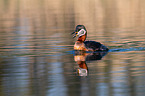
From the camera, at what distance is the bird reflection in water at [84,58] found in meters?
12.7

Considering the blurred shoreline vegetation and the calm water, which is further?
the blurred shoreline vegetation

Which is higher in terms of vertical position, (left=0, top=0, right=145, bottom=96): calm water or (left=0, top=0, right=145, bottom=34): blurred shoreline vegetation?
(left=0, top=0, right=145, bottom=34): blurred shoreline vegetation

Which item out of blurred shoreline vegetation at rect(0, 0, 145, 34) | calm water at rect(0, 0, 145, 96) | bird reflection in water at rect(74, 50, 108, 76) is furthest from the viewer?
blurred shoreline vegetation at rect(0, 0, 145, 34)

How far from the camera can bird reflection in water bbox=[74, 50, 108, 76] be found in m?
12.7

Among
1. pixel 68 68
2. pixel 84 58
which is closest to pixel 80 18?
pixel 84 58

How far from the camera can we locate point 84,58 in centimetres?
1542

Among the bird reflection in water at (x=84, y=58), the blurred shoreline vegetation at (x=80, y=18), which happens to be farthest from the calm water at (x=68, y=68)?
the blurred shoreline vegetation at (x=80, y=18)

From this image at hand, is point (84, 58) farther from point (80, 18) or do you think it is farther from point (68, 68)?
point (80, 18)

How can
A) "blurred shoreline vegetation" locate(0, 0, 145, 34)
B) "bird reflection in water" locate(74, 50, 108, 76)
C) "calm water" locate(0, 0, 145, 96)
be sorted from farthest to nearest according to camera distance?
1. "blurred shoreline vegetation" locate(0, 0, 145, 34)
2. "bird reflection in water" locate(74, 50, 108, 76)
3. "calm water" locate(0, 0, 145, 96)

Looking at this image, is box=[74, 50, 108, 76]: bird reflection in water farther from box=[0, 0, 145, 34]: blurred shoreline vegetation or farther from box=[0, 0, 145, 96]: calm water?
box=[0, 0, 145, 34]: blurred shoreline vegetation

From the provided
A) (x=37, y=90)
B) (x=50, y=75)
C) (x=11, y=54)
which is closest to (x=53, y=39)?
A: (x=11, y=54)

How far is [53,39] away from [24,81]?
1026 centimetres

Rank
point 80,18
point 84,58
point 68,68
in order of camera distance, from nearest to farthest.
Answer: point 68,68 → point 84,58 → point 80,18

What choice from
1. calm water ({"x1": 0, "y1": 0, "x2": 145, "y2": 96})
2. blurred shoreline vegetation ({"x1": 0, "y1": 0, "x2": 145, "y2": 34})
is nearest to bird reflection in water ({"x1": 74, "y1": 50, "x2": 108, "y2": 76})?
calm water ({"x1": 0, "y1": 0, "x2": 145, "y2": 96})
